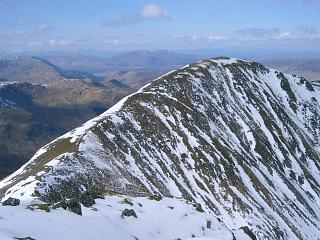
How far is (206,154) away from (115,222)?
78.9 m

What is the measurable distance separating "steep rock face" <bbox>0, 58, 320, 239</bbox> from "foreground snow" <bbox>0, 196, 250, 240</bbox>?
20.4 metres

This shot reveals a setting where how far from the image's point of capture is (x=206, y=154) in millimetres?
121438

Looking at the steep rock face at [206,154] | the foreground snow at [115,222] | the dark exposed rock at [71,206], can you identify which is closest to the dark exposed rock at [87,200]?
the foreground snow at [115,222]

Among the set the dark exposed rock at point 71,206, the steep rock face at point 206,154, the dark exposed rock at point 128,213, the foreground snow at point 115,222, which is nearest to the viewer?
the foreground snow at point 115,222

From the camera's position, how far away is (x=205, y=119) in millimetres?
137750

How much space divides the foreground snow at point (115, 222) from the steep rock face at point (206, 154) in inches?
805

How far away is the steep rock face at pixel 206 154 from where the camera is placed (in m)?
88.5

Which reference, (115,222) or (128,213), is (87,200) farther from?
(115,222)

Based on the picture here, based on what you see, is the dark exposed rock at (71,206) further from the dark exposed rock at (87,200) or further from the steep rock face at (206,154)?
the steep rock face at (206,154)

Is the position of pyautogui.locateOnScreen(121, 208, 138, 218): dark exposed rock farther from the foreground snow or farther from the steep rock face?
the steep rock face

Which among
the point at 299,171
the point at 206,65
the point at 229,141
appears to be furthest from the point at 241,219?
the point at 206,65

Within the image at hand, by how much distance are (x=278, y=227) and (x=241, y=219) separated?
41.4ft

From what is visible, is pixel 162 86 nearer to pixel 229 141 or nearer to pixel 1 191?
pixel 229 141

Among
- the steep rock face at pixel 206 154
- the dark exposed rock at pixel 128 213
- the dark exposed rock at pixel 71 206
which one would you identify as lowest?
the steep rock face at pixel 206 154
